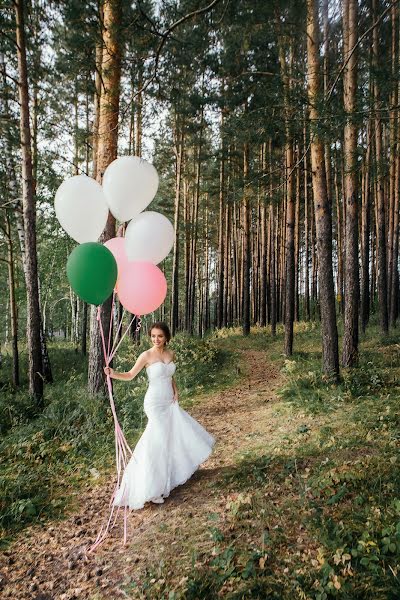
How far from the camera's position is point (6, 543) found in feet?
14.4

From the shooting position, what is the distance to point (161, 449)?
15.5ft

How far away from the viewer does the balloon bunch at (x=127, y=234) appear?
13.7ft

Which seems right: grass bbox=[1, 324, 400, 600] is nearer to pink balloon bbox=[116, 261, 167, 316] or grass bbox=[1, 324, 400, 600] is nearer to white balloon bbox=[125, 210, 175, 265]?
pink balloon bbox=[116, 261, 167, 316]

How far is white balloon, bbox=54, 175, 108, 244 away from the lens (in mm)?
4371

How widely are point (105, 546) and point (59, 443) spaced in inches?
118

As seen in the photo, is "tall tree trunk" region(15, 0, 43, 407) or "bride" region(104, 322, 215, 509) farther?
"tall tree trunk" region(15, 0, 43, 407)

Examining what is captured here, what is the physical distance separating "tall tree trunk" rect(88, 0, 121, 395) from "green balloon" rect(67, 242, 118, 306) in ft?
10.8

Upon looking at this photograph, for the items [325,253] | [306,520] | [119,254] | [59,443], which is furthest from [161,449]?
[325,253]

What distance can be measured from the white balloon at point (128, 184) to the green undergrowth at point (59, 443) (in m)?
3.92

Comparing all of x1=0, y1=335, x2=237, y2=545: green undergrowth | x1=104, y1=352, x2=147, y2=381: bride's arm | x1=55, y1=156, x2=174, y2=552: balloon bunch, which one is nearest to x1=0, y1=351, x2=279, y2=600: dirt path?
x1=55, y1=156, x2=174, y2=552: balloon bunch

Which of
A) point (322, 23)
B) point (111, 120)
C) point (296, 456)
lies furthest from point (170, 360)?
point (322, 23)

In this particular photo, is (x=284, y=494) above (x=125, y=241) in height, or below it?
below

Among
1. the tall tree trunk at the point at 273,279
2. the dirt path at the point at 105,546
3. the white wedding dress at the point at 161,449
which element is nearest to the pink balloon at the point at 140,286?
the white wedding dress at the point at 161,449

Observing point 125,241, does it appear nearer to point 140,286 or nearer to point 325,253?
point 140,286
